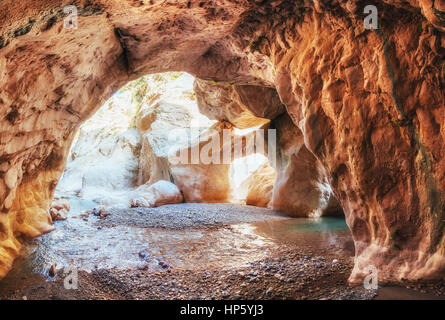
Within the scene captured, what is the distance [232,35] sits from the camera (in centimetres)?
478

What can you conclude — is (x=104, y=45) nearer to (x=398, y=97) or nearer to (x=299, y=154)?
(x=398, y=97)

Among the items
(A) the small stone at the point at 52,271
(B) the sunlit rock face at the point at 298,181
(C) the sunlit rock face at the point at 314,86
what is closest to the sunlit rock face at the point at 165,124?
(B) the sunlit rock face at the point at 298,181

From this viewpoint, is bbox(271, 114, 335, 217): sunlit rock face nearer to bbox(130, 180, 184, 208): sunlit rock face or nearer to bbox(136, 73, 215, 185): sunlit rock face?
bbox(130, 180, 184, 208): sunlit rock face

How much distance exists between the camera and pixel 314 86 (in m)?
3.52

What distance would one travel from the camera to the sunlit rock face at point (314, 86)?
2.29 meters

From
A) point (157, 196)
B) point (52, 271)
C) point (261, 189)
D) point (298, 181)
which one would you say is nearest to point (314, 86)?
point (52, 271)

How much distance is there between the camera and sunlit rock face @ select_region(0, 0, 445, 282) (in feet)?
7.53

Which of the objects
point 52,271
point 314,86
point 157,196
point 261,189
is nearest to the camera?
point 52,271

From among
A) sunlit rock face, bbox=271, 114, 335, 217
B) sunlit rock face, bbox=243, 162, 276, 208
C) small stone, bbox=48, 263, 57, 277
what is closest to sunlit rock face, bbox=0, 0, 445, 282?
small stone, bbox=48, 263, 57, 277

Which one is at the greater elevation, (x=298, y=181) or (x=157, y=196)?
(x=298, y=181)

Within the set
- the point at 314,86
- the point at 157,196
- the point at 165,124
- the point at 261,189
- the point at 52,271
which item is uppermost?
the point at 314,86

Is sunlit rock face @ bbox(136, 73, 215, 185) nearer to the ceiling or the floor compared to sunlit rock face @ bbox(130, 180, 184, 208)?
nearer to the ceiling

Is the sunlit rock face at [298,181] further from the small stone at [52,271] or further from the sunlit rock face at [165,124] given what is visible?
the small stone at [52,271]

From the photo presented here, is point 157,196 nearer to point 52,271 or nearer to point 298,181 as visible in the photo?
point 298,181
